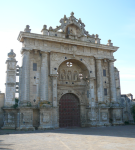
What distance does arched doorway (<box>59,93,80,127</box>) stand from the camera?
22469mm

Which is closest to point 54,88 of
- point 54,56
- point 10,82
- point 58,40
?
point 54,56

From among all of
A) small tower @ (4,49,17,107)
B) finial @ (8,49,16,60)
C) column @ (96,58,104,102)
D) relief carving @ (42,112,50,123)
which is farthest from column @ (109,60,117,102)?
finial @ (8,49,16,60)

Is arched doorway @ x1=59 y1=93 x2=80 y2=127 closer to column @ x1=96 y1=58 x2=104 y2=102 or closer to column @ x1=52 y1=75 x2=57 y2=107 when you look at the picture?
column @ x1=52 y1=75 x2=57 y2=107

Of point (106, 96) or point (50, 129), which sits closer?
point (50, 129)

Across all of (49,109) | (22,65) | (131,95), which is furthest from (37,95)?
(131,95)

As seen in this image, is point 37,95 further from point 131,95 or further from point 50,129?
point 131,95

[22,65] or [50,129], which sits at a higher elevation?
[22,65]

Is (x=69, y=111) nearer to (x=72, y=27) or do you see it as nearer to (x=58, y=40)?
(x=58, y=40)

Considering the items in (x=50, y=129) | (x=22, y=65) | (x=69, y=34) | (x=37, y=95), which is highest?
(x=69, y=34)

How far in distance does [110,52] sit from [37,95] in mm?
12203

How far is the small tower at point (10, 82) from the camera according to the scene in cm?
1989

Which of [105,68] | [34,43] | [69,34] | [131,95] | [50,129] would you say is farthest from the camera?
[131,95]

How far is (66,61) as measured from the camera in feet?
78.6

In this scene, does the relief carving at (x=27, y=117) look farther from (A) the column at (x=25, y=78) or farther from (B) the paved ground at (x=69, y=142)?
(B) the paved ground at (x=69, y=142)
